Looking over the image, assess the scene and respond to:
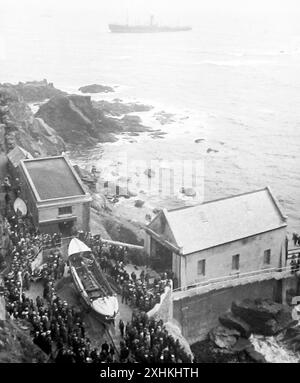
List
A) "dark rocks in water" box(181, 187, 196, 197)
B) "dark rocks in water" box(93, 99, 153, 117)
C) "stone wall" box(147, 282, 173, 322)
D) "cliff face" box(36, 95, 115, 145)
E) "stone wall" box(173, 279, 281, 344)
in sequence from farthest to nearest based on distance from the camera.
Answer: "dark rocks in water" box(93, 99, 153, 117)
"cliff face" box(36, 95, 115, 145)
"dark rocks in water" box(181, 187, 196, 197)
"stone wall" box(173, 279, 281, 344)
"stone wall" box(147, 282, 173, 322)

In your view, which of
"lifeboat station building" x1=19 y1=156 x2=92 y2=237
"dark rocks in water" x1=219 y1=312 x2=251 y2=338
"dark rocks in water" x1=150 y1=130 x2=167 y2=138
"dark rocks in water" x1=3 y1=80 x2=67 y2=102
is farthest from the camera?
"dark rocks in water" x1=3 y1=80 x2=67 y2=102

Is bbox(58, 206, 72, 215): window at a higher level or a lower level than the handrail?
higher

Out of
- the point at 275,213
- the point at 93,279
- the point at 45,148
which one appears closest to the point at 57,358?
the point at 93,279

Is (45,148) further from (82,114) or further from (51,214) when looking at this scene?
(51,214)

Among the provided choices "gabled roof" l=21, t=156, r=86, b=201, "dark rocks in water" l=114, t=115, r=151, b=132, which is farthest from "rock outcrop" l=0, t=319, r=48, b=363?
"dark rocks in water" l=114, t=115, r=151, b=132

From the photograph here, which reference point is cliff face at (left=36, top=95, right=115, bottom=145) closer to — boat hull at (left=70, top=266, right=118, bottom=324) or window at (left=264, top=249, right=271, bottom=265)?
window at (left=264, top=249, right=271, bottom=265)

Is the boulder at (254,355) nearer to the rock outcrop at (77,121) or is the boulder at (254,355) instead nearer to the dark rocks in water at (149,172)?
the dark rocks in water at (149,172)
